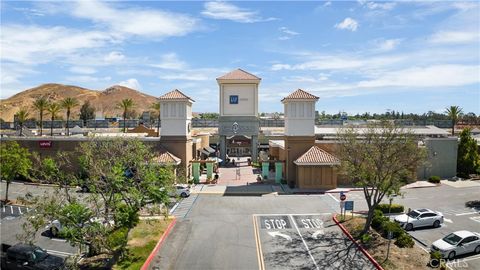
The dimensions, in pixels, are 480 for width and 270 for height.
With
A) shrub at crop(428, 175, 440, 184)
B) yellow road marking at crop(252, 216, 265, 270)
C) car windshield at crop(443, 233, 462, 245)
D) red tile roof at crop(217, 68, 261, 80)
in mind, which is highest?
red tile roof at crop(217, 68, 261, 80)

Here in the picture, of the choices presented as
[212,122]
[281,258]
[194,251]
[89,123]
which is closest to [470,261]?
[281,258]

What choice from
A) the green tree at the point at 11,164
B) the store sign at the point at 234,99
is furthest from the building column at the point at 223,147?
the green tree at the point at 11,164

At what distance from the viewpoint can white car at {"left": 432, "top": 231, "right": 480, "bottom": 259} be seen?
76.5ft

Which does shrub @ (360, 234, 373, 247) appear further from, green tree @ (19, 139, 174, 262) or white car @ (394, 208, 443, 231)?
green tree @ (19, 139, 174, 262)

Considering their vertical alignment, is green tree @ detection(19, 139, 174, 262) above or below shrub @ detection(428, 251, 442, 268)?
above

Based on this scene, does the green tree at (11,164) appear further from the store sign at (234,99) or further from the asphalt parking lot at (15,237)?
the store sign at (234,99)

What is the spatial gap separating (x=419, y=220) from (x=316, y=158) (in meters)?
16.0

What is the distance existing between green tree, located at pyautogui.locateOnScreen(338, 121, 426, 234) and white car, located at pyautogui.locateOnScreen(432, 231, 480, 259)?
4188 mm

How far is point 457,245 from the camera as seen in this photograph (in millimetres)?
23609

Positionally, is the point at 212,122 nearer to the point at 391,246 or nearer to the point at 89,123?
the point at 89,123

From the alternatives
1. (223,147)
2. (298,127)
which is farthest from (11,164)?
(298,127)

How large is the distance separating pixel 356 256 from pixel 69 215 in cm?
1699

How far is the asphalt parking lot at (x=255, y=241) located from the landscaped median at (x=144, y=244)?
0.53 metres

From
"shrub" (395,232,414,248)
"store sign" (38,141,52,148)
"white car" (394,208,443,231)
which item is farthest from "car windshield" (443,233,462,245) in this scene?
"store sign" (38,141,52,148)
